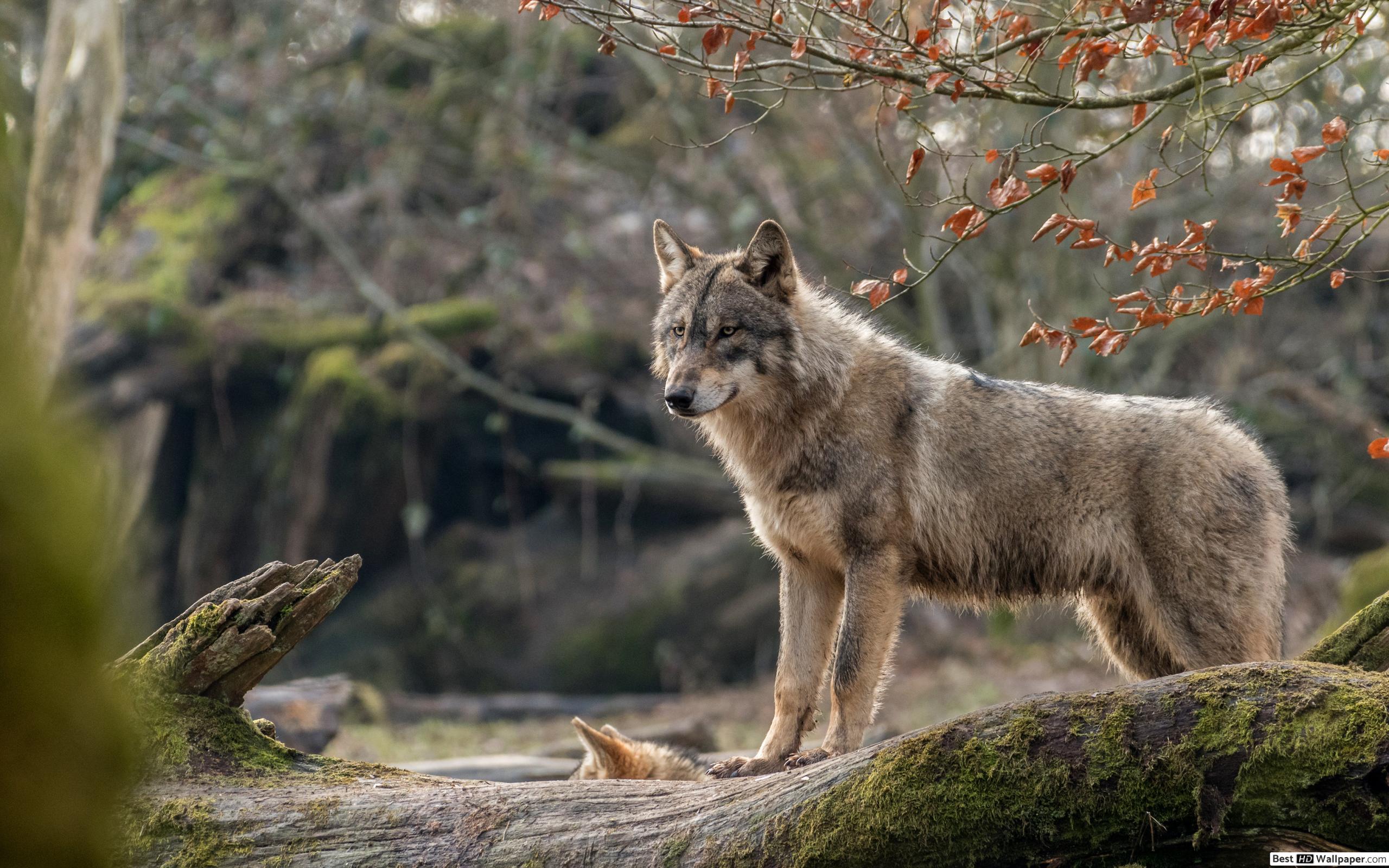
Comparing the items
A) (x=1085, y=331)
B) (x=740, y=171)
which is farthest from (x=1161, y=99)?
(x=740, y=171)

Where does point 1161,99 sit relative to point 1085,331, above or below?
above

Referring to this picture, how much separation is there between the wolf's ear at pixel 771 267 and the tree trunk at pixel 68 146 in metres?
7.79

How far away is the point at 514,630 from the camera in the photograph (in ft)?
50.9

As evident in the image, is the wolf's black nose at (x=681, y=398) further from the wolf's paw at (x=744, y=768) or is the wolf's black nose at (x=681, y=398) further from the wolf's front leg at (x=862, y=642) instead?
the wolf's paw at (x=744, y=768)

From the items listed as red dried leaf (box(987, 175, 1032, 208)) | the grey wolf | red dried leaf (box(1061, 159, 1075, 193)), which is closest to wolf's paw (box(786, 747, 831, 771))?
the grey wolf

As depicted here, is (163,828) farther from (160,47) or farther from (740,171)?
(160,47)

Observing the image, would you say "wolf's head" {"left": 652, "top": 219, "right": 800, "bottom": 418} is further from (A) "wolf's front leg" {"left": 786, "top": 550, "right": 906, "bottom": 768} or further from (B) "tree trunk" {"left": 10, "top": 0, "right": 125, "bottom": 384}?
(B) "tree trunk" {"left": 10, "top": 0, "right": 125, "bottom": 384}

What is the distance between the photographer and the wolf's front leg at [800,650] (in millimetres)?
5348

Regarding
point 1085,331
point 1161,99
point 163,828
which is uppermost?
point 1161,99

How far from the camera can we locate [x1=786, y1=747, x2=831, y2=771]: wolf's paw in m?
4.69

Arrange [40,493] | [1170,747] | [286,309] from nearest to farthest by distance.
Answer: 1. [40,493]
2. [1170,747]
3. [286,309]

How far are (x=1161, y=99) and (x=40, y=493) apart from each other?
4.60m

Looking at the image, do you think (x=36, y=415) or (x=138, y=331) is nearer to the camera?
(x=36, y=415)

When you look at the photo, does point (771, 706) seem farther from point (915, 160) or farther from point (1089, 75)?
point (1089, 75)
